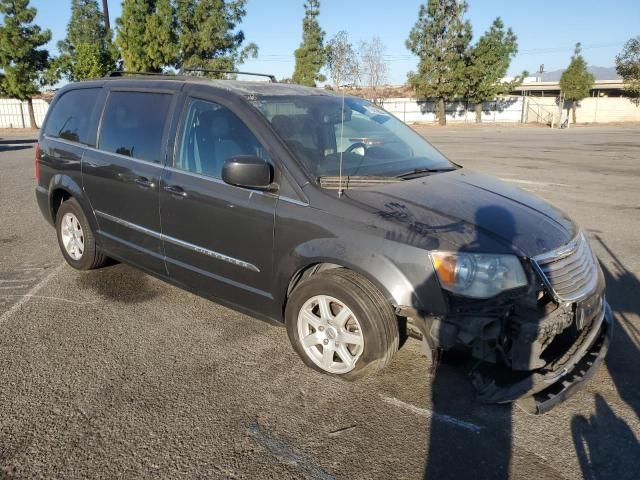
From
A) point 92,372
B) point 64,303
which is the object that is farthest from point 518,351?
point 64,303

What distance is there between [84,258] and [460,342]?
3810 mm

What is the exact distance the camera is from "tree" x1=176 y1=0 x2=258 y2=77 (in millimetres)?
38281

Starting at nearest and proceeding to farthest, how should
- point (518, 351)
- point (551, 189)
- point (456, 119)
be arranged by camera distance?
point (518, 351), point (551, 189), point (456, 119)

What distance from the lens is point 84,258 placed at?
201 inches

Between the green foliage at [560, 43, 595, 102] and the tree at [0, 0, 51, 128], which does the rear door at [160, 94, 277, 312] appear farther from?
the green foliage at [560, 43, 595, 102]

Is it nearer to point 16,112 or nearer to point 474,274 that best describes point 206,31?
point 16,112

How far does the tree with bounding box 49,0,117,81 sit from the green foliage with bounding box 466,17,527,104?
26543 mm

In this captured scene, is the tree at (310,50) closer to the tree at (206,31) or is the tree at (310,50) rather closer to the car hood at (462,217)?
the tree at (206,31)

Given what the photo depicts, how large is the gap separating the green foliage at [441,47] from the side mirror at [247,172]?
41639 millimetres

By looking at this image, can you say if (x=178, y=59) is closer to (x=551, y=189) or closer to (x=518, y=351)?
(x=551, y=189)

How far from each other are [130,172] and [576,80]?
166ft

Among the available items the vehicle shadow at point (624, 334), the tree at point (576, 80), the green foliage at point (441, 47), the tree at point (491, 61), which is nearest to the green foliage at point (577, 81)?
the tree at point (576, 80)

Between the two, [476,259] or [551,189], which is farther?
[551,189]

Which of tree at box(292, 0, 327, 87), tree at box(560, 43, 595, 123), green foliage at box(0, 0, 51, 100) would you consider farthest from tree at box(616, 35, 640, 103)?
green foliage at box(0, 0, 51, 100)
